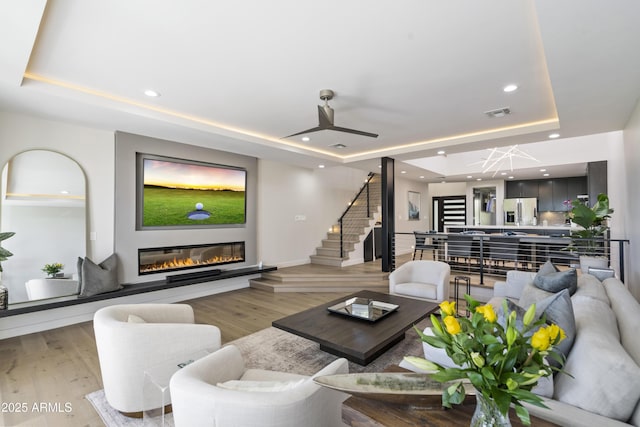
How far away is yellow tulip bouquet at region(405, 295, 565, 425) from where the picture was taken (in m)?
0.78

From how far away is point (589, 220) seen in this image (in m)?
4.12

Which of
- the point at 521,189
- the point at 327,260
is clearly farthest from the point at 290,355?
the point at 521,189

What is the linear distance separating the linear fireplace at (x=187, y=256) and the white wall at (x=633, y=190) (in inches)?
239

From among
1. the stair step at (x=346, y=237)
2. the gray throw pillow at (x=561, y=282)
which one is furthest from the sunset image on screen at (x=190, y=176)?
the gray throw pillow at (x=561, y=282)

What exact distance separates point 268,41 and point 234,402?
8.25ft

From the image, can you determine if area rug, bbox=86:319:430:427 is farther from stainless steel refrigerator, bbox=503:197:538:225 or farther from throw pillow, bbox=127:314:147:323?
stainless steel refrigerator, bbox=503:197:538:225

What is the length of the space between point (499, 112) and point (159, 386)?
15.5ft

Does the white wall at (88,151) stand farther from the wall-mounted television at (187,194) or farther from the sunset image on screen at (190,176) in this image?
the sunset image on screen at (190,176)

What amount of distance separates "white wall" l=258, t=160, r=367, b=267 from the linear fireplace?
0.67 m

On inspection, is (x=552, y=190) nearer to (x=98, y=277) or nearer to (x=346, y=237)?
(x=346, y=237)

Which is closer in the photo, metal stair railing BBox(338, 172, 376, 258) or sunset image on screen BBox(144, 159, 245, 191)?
sunset image on screen BBox(144, 159, 245, 191)

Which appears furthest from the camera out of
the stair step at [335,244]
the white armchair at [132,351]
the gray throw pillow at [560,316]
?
the stair step at [335,244]

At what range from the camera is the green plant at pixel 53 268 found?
3875mm

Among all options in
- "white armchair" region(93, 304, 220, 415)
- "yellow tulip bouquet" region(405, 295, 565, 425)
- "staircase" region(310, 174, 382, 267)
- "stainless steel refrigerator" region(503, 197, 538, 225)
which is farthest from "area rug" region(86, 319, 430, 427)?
"stainless steel refrigerator" region(503, 197, 538, 225)
